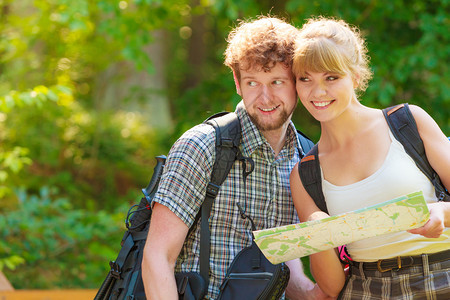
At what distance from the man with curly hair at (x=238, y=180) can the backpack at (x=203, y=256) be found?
0.11 ft

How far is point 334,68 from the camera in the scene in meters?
1.91

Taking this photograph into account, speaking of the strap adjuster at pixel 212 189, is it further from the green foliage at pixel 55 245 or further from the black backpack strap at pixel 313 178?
the green foliage at pixel 55 245

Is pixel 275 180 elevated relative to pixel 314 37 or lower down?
lower down

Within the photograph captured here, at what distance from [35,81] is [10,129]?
852 millimetres

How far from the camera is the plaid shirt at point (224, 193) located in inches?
79.6

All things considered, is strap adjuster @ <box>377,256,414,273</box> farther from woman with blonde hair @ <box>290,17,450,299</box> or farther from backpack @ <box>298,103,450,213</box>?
backpack @ <box>298,103,450,213</box>

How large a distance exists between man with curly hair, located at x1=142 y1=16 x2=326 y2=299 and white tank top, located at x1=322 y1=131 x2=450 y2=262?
350 millimetres

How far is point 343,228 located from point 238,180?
0.58 meters

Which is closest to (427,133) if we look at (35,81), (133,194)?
(133,194)

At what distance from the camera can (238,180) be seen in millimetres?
2139

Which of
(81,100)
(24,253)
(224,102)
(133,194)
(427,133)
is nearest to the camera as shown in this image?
(427,133)

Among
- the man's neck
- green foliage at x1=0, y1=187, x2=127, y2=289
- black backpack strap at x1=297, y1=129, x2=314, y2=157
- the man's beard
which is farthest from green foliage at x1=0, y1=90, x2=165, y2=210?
the man's beard

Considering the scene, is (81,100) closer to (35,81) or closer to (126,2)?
(35,81)

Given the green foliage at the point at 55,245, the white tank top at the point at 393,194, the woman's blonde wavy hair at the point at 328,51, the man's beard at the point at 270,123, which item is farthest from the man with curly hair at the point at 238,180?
the green foliage at the point at 55,245
